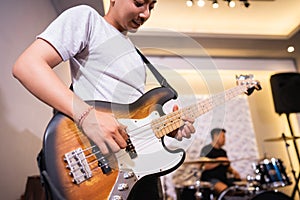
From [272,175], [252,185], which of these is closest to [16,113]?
[252,185]

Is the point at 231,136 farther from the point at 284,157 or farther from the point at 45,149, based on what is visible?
the point at 45,149

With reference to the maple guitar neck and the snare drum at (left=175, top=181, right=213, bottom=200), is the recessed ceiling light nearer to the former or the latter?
the snare drum at (left=175, top=181, right=213, bottom=200)

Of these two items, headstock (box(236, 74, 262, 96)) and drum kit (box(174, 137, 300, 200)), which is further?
drum kit (box(174, 137, 300, 200))

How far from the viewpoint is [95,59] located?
62cm

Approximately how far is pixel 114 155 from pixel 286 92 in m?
2.73

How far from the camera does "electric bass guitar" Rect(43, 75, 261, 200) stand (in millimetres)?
494

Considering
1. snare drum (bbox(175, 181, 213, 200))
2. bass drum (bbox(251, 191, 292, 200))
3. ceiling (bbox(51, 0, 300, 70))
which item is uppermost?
ceiling (bbox(51, 0, 300, 70))

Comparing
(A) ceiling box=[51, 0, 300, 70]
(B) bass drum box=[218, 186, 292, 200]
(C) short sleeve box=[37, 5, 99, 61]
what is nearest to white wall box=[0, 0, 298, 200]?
(C) short sleeve box=[37, 5, 99, 61]

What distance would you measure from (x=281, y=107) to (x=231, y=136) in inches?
23.8

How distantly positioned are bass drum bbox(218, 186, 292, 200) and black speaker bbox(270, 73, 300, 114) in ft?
3.70

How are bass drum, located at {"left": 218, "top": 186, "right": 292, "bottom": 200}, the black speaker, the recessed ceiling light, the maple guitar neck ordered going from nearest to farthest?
the maple guitar neck
bass drum, located at {"left": 218, "top": 186, "right": 292, "bottom": 200}
the black speaker
the recessed ceiling light

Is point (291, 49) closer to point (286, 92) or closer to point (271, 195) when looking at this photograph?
point (286, 92)

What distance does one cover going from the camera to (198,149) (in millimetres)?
2967

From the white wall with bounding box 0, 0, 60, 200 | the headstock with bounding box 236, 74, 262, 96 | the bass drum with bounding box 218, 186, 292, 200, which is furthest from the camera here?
the bass drum with bounding box 218, 186, 292, 200
